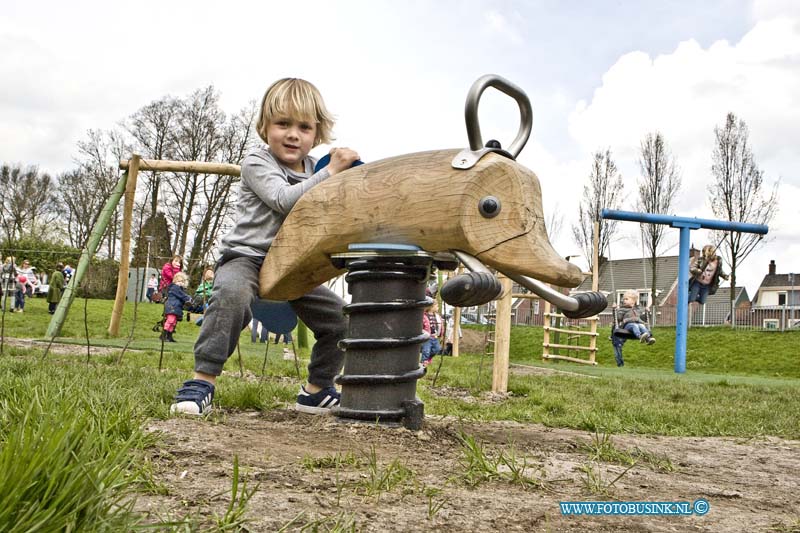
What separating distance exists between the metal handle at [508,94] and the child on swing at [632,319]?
1010cm

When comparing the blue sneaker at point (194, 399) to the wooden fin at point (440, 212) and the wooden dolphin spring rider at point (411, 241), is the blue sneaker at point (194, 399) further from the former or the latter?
the wooden fin at point (440, 212)

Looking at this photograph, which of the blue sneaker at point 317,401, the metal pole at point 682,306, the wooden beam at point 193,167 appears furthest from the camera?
the metal pole at point 682,306

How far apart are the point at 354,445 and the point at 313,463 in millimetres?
314

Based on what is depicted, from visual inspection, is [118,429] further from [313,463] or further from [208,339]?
[208,339]

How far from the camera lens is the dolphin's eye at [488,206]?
2174mm

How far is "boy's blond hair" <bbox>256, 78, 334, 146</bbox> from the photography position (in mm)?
2748

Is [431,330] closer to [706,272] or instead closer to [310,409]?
[706,272]

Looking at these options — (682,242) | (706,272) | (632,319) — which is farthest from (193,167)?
(706,272)

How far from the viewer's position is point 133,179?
256 inches

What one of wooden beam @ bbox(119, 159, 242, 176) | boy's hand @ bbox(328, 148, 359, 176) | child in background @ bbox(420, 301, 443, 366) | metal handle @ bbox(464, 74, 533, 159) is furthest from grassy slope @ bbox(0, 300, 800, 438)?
child in background @ bbox(420, 301, 443, 366)

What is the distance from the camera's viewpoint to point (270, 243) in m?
2.73

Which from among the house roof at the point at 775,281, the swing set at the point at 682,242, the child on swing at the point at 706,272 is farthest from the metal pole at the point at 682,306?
the house roof at the point at 775,281

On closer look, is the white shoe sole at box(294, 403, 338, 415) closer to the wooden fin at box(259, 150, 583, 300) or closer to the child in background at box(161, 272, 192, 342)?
the wooden fin at box(259, 150, 583, 300)

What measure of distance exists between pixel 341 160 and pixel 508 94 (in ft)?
2.17
